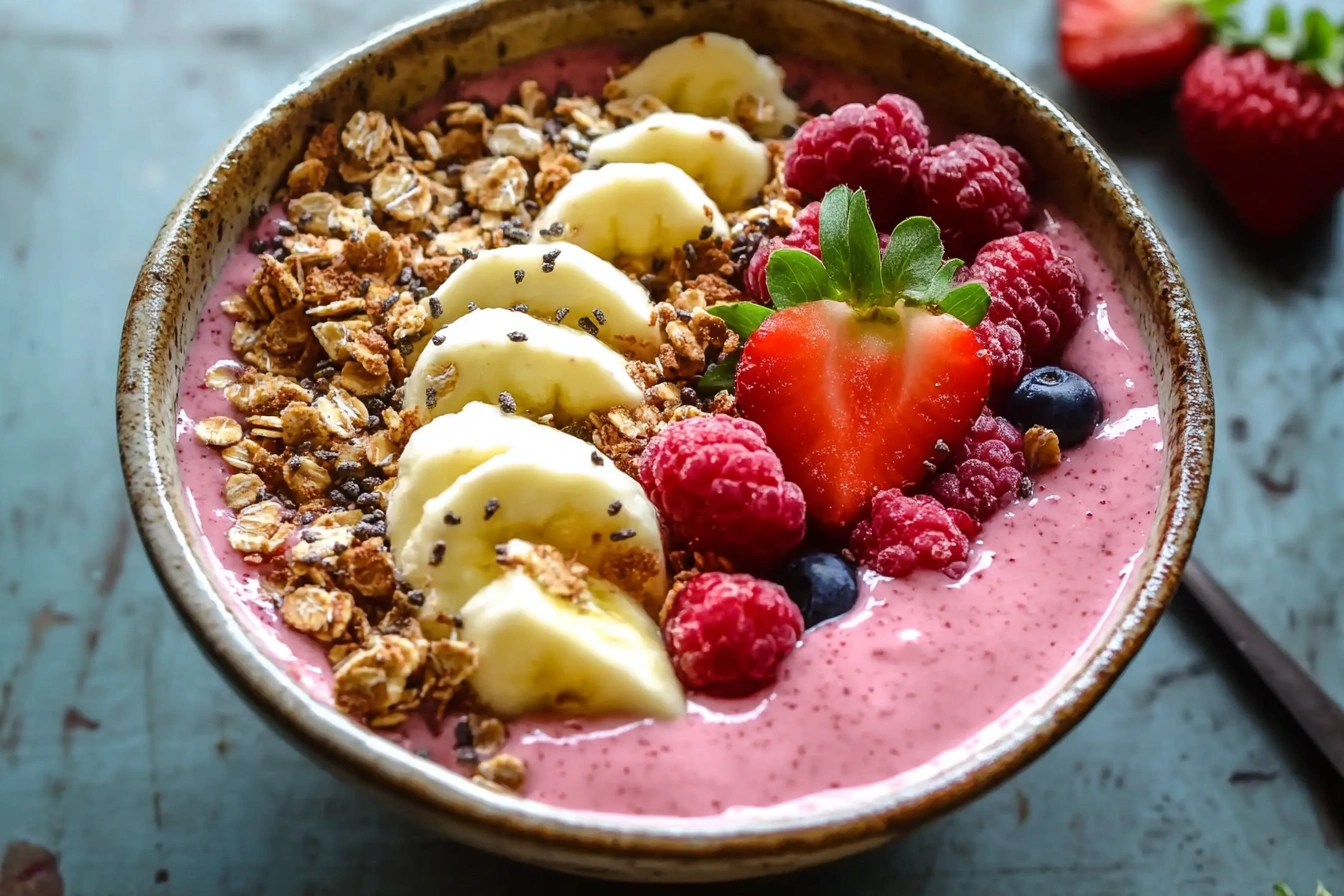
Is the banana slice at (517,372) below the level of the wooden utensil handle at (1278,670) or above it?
above

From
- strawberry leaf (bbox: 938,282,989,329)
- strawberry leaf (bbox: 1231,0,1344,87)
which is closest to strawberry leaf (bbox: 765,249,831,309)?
strawberry leaf (bbox: 938,282,989,329)

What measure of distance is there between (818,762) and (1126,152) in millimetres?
1629

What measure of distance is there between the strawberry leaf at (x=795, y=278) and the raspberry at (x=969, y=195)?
0.72 feet

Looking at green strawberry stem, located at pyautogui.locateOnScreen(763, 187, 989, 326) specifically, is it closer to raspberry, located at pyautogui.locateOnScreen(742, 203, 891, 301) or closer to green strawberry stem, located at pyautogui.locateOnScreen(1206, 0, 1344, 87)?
raspberry, located at pyautogui.locateOnScreen(742, 203, 891, 301)

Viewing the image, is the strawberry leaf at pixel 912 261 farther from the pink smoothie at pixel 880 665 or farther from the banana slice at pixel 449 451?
the banana slice at pixel 449 451

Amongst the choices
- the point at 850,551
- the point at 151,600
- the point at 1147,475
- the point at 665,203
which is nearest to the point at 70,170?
the point at 151,600

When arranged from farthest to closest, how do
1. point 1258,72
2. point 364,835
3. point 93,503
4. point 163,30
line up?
point 163,30 → point 1258,72 → point 93,503 → point 364,835

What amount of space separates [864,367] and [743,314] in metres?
0.16

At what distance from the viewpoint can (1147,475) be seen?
4.45ft

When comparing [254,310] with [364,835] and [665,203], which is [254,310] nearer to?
[665,203]

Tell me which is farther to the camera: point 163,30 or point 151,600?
point 163,30

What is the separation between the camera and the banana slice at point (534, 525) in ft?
4.03

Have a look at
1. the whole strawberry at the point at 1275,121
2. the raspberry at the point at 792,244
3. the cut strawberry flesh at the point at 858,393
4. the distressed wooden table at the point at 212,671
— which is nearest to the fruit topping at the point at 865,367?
the cut strawberry flesh at the point at 858,393

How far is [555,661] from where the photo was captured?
3.81 feet
